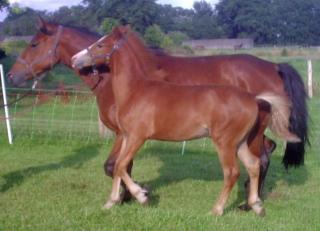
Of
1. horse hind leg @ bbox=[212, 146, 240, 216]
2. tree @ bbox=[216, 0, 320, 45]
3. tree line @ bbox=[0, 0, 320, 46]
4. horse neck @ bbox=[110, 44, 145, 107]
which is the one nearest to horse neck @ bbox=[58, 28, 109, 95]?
horse neck @ bbox=[110, 44, 145, 107]

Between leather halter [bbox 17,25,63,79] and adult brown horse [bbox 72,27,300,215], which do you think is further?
leather halter [bbox 17,25,63,79]

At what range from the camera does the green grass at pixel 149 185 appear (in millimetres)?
5930

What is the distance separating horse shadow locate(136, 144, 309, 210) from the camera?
8.83 m

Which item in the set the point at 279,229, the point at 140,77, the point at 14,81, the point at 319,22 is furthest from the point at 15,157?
the point at 319,22

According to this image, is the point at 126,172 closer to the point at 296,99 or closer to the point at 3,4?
the point at 296,99

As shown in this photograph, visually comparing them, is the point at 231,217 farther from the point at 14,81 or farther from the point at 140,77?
the point at 14,81

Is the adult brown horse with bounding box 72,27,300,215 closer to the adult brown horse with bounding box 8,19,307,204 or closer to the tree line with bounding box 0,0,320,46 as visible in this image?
the adult brown horse with bounding box 8,19,307,204

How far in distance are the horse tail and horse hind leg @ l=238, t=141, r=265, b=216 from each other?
0.42m

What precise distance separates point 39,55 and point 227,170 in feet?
9.85

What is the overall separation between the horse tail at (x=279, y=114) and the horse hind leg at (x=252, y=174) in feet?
1.39

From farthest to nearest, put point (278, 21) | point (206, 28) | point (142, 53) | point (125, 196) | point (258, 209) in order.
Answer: point (206, 28) < point (278, 21) < point (125, 196) < point (142, 53) < point (258, 209)

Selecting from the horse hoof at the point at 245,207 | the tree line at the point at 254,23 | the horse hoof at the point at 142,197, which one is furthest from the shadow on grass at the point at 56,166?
the tree line at the point at 254,23

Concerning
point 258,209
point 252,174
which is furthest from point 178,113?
point 258,209

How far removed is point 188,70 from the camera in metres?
7.92
